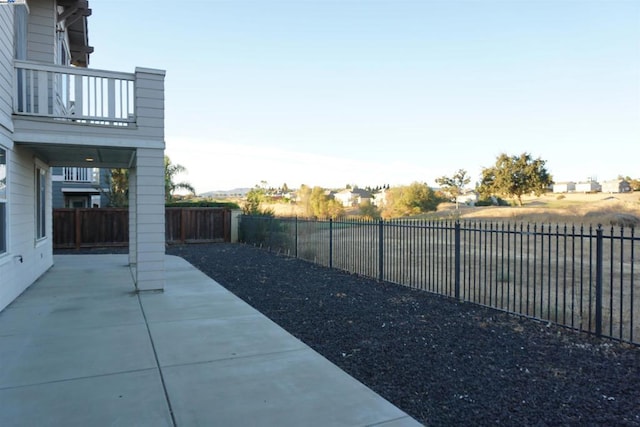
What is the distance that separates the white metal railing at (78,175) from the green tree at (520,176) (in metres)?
33.8

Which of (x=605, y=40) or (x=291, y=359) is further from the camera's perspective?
(x=605, y=40)

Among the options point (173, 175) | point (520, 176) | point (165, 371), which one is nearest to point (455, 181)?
point (520, 176)

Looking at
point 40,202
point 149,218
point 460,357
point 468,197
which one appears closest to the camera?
point 460,357

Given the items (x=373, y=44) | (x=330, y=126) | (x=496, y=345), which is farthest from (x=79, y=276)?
(x=330, y=126)

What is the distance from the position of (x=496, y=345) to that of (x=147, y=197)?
21.8 feet

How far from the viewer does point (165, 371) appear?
428 centimetres

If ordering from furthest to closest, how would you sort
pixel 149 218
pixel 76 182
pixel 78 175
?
pixel 78 175, pixel 76 182, pixel 149 218

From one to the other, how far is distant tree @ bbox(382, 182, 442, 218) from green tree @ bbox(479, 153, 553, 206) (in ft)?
21.4

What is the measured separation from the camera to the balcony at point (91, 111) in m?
7.47

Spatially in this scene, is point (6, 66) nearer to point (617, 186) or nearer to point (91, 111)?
point (91, 111)

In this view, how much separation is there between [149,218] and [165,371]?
4.64 metres

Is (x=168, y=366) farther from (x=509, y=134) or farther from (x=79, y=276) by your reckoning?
(x=509, y=134)

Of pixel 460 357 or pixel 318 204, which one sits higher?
pixel 318 204

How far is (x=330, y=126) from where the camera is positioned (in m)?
28.8
